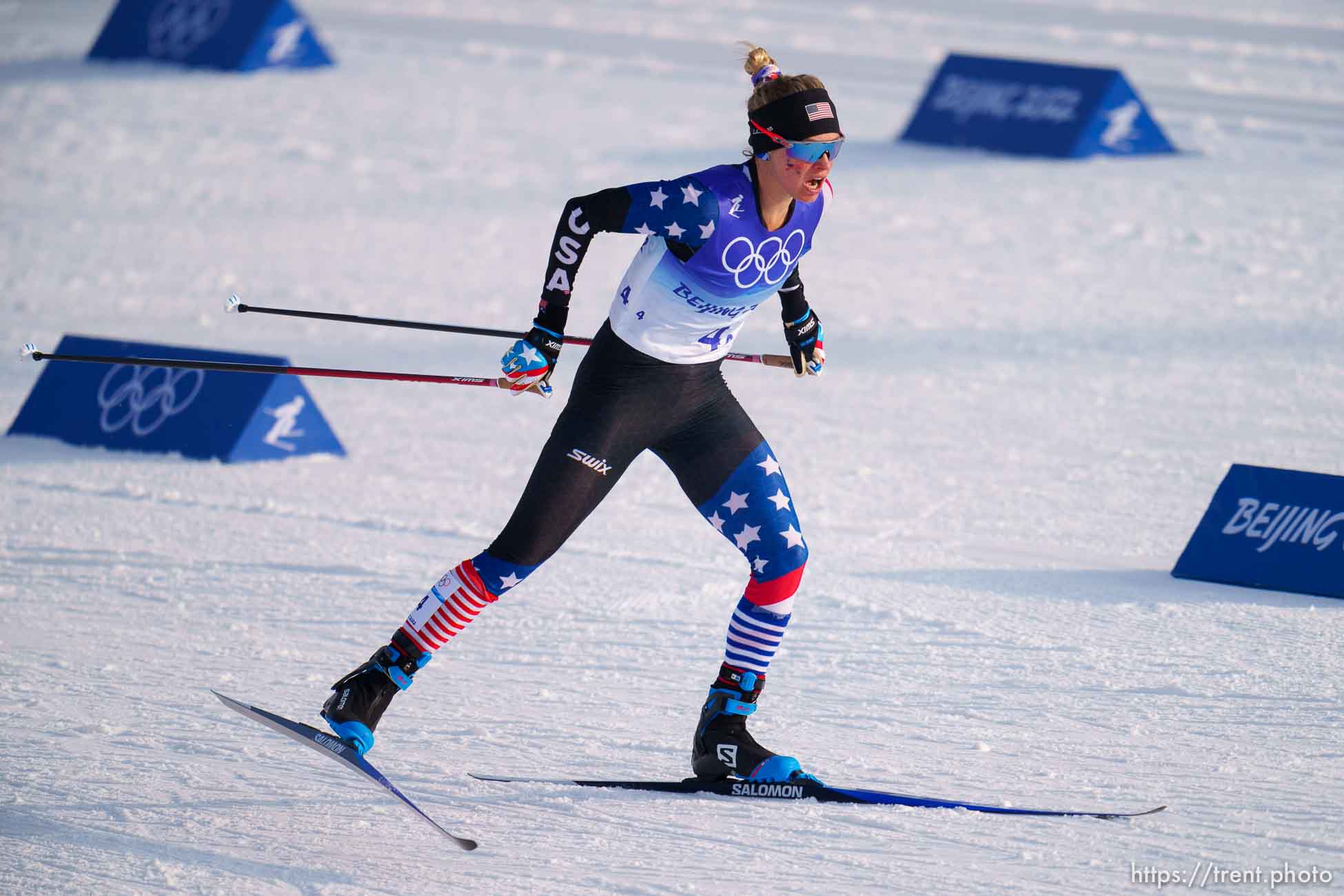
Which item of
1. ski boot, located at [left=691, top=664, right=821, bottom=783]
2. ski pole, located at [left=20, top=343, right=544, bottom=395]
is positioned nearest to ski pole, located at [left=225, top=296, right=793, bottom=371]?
ski pole, located at [left=20, top=343, right=544, bottom=395]

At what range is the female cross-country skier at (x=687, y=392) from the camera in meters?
3.51

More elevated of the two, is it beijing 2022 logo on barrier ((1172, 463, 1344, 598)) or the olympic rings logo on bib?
the olympic rings logo on bib

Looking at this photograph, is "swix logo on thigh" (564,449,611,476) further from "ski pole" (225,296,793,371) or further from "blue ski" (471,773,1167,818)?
"blue ski" (471,773,1167,818)

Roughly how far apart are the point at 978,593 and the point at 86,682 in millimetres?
2827

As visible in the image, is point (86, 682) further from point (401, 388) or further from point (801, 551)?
point (401, 388)

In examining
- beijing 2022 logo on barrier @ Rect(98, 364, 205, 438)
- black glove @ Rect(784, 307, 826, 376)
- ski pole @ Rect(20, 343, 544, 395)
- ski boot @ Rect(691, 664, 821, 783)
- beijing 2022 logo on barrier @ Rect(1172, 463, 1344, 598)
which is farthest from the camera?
beijing 2022 logo on barrier @ Rect(98, 364, 205, 438)

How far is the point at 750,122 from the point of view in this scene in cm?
368

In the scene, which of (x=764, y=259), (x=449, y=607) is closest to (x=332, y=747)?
(x=449, y=607)

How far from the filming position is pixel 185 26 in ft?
52.1

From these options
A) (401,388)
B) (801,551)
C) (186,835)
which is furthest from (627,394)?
(401,388)

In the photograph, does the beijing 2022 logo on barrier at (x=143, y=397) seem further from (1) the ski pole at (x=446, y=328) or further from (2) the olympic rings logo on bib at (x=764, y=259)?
(2) the olympic rings logo on bib at (x=764, y=259)

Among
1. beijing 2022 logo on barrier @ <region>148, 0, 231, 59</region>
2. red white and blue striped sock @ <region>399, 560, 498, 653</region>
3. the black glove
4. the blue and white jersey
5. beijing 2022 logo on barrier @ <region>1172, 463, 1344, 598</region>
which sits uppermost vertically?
the blue and white jersey

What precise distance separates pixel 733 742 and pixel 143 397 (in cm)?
407

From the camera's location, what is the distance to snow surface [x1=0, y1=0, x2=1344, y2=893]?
11.5ft
